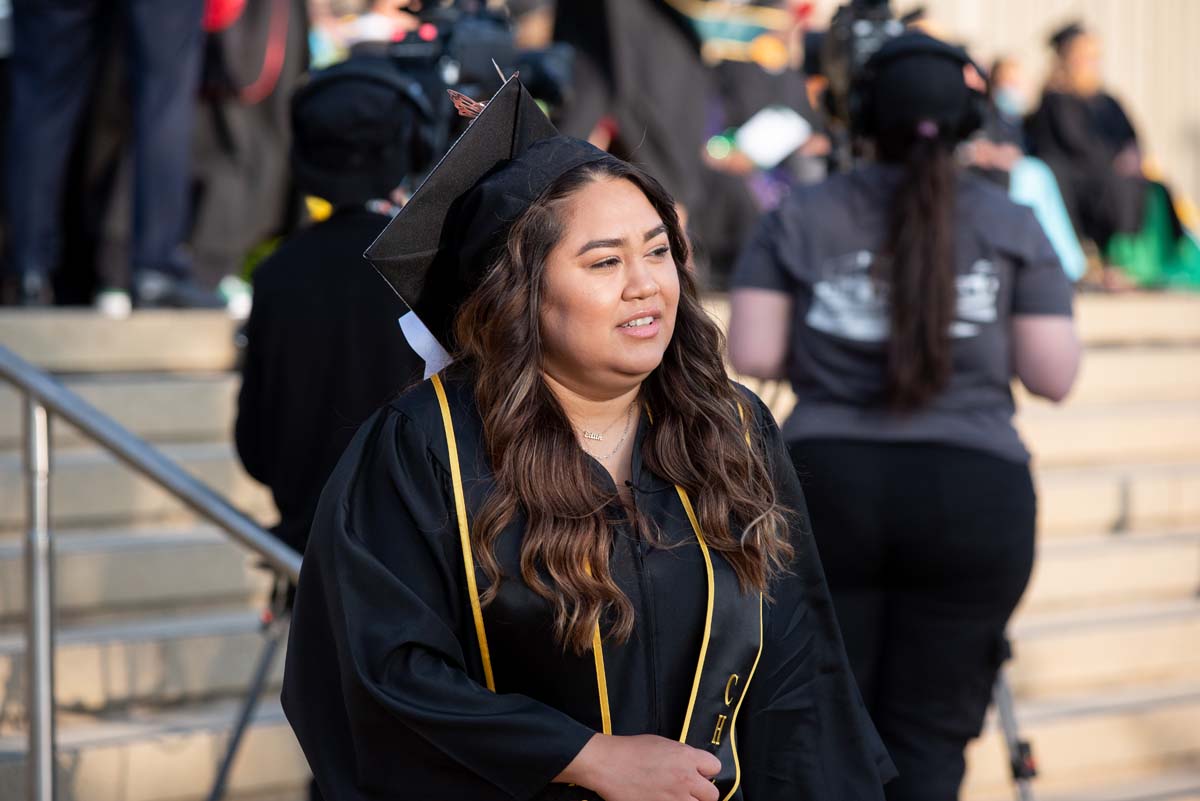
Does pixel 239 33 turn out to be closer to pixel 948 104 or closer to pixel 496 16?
pixel 496 16

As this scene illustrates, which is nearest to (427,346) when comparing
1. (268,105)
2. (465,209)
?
(465,209)

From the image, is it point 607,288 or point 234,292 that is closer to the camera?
point 607,288

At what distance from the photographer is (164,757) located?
3875 mm

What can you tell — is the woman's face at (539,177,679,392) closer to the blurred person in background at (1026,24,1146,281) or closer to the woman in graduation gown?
the woman in graduation gown

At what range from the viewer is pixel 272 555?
3002mm

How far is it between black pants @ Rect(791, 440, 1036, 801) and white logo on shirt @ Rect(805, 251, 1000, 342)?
0.22m

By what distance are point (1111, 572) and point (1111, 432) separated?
102 cm

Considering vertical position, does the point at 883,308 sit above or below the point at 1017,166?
above

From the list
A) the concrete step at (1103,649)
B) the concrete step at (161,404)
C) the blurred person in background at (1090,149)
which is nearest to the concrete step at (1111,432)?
the concrete step at (1103,649)

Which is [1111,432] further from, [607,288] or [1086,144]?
[607,288]

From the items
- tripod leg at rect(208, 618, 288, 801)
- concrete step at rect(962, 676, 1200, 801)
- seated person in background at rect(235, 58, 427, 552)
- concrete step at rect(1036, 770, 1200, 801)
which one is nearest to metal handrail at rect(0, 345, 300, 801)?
seated person in background at rect(235, 58, 427, 552)

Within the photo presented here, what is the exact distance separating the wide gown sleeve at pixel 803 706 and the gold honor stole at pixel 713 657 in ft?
0.11

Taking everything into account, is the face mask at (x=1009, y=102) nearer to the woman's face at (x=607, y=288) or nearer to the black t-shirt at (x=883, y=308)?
the black t-shirt at (x=883, y=308)

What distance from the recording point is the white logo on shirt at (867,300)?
3168 millimetres
